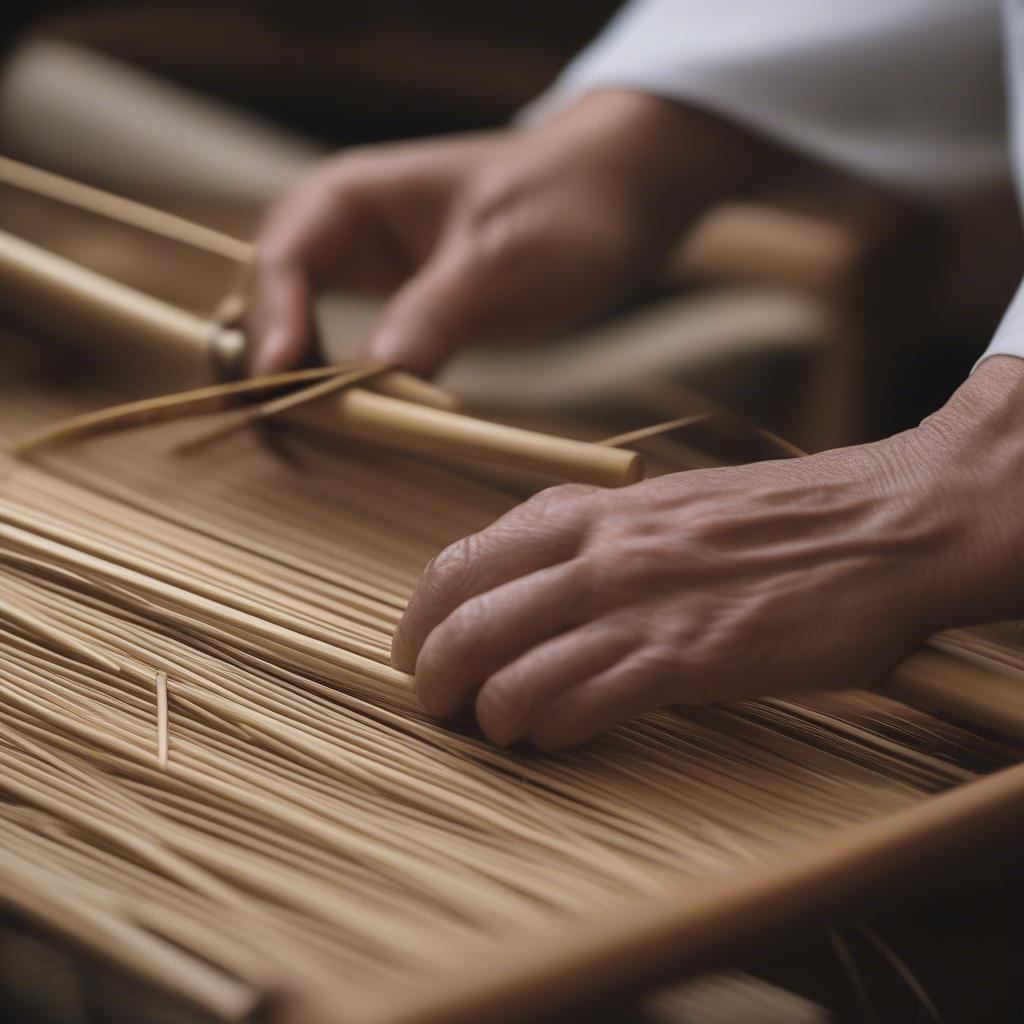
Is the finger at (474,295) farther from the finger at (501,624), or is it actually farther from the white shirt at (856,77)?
the finger at (501,624)

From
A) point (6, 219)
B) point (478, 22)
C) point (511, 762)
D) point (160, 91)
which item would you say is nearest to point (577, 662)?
point (511, 762)

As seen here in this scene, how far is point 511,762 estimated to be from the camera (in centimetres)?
41

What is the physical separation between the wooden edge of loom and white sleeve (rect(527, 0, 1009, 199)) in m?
0.59

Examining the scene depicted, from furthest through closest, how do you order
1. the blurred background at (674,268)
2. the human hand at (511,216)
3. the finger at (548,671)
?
the blurred background at (674,268)
the human hand at (511,216)
the finger at (548,671)

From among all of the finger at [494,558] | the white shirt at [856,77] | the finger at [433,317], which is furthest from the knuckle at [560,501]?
the white shirt at [856,77]

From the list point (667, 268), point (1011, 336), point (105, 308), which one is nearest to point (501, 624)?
point (1011, 336)

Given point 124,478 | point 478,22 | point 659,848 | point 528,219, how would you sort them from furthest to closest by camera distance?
point 478,22, point 528,219, point 124,478, point 659,848

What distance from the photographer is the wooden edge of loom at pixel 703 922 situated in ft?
0.89

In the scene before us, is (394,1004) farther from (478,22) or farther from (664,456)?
(478,22)

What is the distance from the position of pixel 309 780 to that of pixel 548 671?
89 millimetres

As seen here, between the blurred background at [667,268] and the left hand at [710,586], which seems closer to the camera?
the left hand at [710,586]

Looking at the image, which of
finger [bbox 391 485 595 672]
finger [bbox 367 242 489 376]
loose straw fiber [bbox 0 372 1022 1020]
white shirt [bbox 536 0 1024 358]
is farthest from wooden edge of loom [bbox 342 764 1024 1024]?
white shirt [bbox 536 0 1024 358]

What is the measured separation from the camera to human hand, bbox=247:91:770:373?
0.74 meters

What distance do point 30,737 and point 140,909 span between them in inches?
4.3
